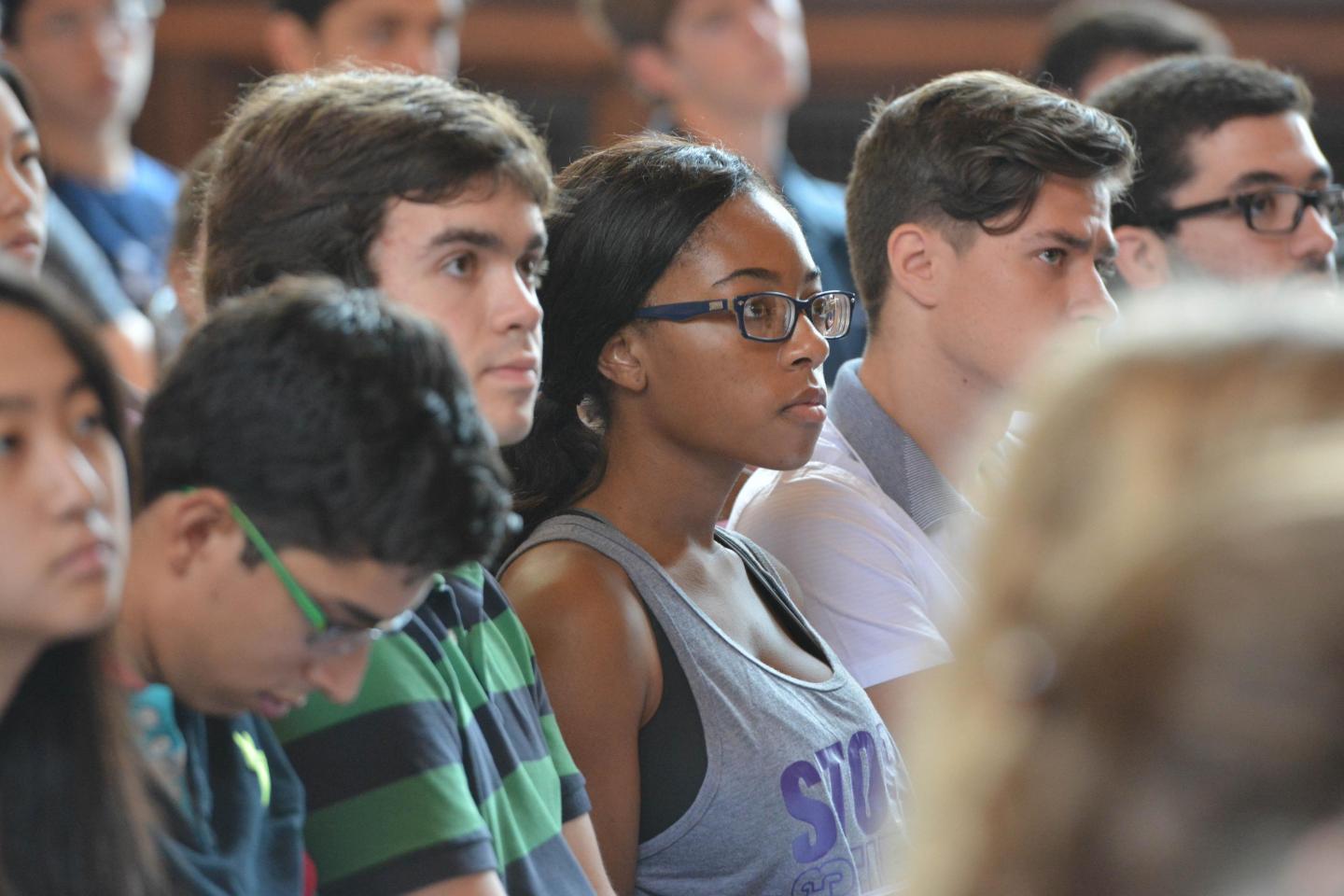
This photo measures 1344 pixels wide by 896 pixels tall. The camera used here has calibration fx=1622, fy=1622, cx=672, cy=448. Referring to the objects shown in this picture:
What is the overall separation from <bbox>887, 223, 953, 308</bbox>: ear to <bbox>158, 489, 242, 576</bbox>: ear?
1.31 metres

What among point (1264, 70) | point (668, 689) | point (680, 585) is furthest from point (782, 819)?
point (1264, 70)

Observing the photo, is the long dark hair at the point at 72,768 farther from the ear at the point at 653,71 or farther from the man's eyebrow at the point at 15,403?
the ear at the point at 653,71

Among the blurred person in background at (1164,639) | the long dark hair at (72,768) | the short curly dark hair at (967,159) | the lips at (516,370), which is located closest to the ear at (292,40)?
the short curly dark hair at (967,159)

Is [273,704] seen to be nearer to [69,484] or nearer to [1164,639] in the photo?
[69,484]

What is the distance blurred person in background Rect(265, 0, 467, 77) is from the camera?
Result: 3535 mm

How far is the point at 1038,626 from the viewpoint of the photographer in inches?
23.5

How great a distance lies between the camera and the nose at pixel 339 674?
119 centimetres

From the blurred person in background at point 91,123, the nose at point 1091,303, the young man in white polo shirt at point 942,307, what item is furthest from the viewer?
the blurred person in background at point 91,123

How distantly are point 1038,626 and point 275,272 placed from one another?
3.64 feet

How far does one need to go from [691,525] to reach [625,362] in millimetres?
205

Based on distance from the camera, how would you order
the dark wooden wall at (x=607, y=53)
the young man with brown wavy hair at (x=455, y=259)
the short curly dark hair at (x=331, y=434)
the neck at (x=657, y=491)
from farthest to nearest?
1. the dark wooden wall at (x=607, y=53)
2. the neck at (x=657, y=491)
3. the young man with brown wavy hair at (x=455, y=259)
4. the short curly dark hair at (x=331, y=434)

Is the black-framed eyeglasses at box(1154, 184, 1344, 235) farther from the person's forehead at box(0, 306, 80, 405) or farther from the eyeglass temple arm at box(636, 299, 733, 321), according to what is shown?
the person's forehead at box(0, 306, 80, 405)

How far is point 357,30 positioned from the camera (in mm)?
3553

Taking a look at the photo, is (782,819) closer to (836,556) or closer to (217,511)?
(836,556)
